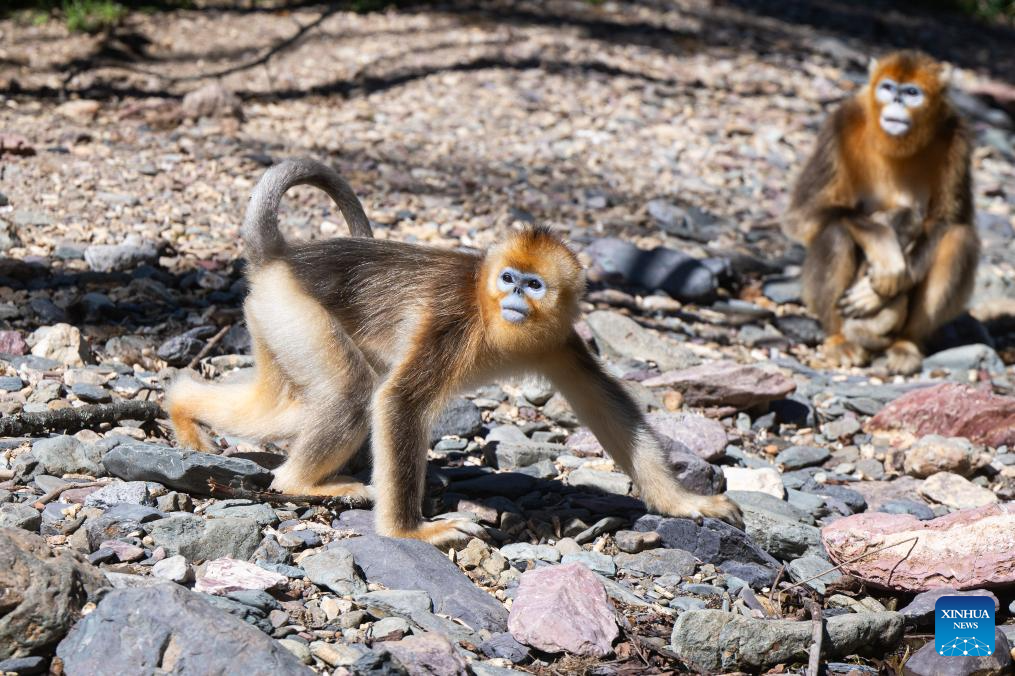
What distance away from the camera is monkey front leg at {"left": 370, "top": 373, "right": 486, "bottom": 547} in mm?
3965

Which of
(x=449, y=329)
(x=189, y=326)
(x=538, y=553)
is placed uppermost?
(x=449, y=329)

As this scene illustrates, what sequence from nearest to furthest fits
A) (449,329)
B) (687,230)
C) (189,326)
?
(449,329) < (189,326) < (687,230)

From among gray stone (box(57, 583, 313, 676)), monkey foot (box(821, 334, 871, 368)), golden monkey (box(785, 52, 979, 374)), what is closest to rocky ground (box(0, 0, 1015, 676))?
gray stone (box(57, 583, 313, 676))

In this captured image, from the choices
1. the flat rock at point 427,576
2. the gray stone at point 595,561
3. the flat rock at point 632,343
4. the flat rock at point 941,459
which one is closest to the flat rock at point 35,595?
the flat rock at point 427,576

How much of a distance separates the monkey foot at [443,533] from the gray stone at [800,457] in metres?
1.92

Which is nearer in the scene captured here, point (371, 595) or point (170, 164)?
point (371, 595)

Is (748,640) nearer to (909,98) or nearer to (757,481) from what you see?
(757,481)

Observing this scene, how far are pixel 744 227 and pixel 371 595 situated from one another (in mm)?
5568

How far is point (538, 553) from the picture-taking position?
13.7ft

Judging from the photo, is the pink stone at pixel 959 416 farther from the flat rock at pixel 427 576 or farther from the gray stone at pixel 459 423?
the flat rock at pixel 427 576

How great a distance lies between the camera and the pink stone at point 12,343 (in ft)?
16.4

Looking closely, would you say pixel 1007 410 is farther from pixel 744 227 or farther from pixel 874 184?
pixel 744 227

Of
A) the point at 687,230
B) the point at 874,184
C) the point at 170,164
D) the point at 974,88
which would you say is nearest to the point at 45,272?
the point at 170,164

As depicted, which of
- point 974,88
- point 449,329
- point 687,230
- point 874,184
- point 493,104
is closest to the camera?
point 449,329
